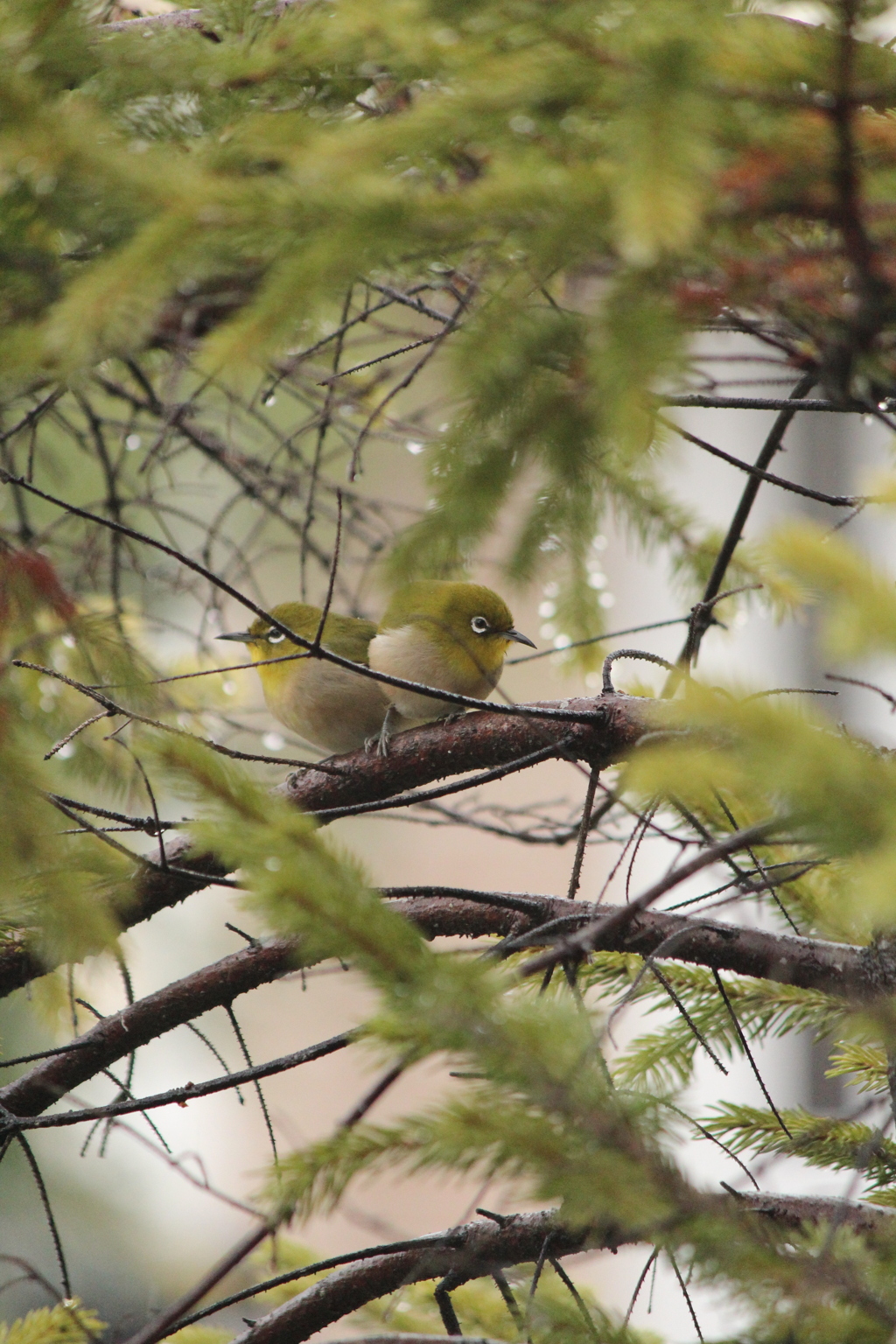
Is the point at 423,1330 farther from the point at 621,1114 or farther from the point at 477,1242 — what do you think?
the point at 621,1114

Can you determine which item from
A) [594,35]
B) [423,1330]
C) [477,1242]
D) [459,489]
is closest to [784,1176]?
[423,1330]

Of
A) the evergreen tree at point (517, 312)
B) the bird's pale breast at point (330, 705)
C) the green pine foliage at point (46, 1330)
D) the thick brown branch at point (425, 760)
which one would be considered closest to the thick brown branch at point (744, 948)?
the thick brown branch at point (425, 760)

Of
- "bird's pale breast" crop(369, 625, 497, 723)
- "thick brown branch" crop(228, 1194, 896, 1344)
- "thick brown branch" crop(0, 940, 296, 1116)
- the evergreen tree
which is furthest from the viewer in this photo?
"bird's pale breast" crop(369, 625, 497, 723)

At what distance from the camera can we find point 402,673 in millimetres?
3201

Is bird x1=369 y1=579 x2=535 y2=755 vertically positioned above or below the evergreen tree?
above

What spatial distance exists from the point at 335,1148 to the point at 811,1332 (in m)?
→ 0.41

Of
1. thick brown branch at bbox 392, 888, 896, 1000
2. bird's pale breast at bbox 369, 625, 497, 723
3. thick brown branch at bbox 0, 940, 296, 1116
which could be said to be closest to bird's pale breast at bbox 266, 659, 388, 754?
bird's pale breast at bbox 369, 625, 497, 723

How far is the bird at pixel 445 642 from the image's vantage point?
3.17 metres

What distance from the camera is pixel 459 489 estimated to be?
3.58 ft

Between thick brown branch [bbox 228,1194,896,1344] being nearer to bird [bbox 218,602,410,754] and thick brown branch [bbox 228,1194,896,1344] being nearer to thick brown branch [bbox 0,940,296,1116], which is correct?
thick brown branch [bbox 0,940,296,1116]

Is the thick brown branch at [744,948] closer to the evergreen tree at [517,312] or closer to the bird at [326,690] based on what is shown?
the evergreen tree at [517,312]

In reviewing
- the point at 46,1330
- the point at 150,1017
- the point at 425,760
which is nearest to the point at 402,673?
the point at 425,760

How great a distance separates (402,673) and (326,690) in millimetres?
284

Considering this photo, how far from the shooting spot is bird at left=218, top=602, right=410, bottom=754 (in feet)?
10.9
